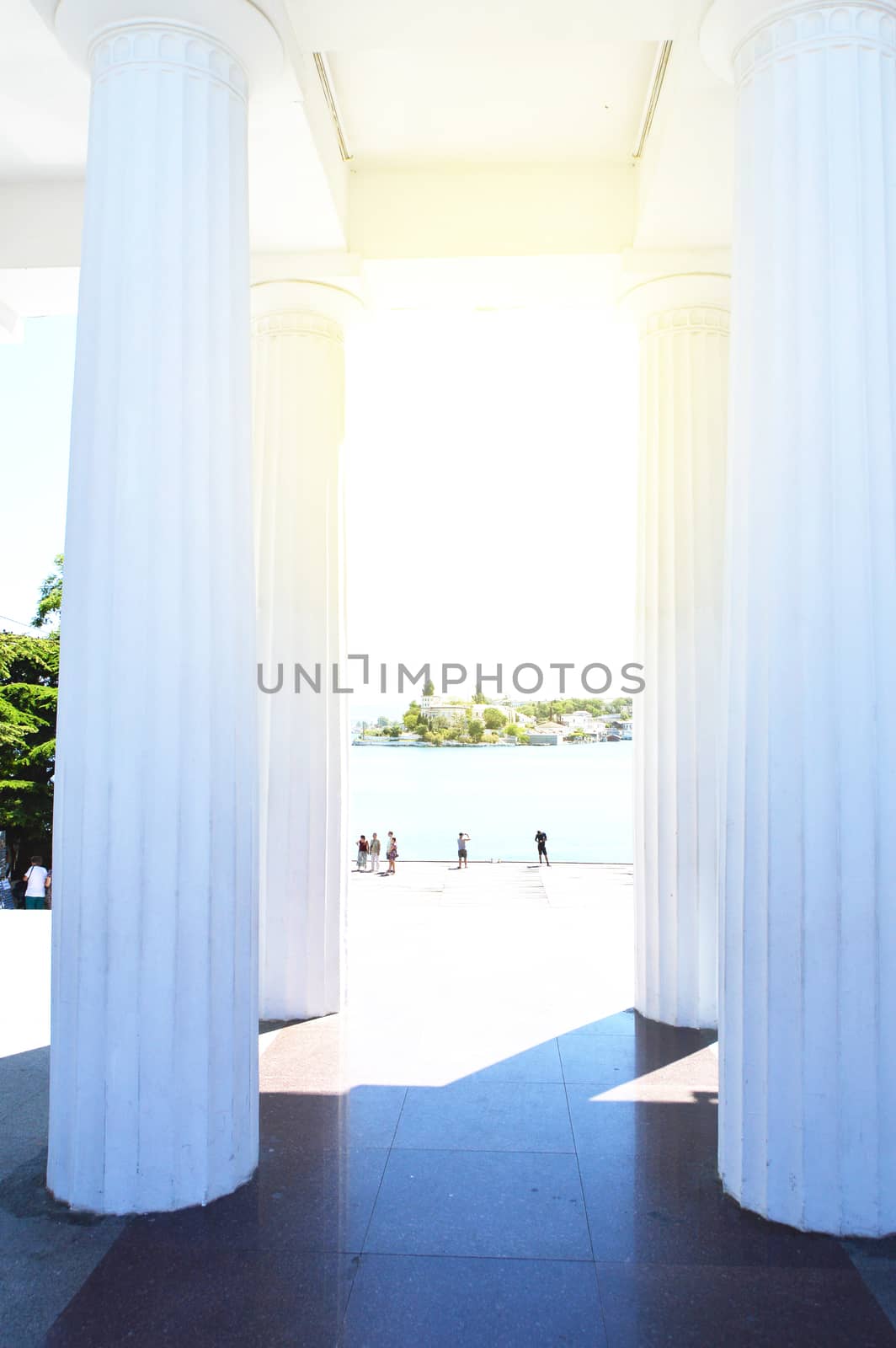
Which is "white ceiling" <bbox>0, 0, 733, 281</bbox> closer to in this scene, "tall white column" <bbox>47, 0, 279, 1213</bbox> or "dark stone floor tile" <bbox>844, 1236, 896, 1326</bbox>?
"tall white column" <bbox>47, 0, 279, 1213</bbox>

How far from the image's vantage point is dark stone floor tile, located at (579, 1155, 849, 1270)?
4.84 m

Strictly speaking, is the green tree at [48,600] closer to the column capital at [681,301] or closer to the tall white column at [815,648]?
the column capital at [681,301]

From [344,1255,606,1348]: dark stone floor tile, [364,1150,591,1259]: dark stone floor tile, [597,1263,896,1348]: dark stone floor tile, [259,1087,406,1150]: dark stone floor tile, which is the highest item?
[597,1263,896,1348]: dark stone floor tile

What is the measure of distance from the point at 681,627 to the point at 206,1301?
7.09m

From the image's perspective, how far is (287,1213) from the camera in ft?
17.3

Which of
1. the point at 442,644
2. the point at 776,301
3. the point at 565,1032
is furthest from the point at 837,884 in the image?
the point at 442,644

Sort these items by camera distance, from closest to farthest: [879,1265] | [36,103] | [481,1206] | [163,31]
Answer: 1. [879,1265]
2. [481,1206]
3. [163,31]
4. [36,103]

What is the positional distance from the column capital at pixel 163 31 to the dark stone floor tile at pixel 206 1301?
22.8ft

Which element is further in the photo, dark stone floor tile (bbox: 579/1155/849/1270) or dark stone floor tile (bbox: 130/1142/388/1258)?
dark stone floor tile (bbox: 130/1142/388/1258)

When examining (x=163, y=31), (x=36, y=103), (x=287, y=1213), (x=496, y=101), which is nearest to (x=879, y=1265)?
(x=287, y=1213)

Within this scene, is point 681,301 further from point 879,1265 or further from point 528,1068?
point 879,1265

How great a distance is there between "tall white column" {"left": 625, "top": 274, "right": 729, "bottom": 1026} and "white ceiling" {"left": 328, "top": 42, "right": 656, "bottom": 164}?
1586 mm

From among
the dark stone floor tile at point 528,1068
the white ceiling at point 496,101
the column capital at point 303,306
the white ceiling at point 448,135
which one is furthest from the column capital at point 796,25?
the dark stone floor tile at point 528,1068

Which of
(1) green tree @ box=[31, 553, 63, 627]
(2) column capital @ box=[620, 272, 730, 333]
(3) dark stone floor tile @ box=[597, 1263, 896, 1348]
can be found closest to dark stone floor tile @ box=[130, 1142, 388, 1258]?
(3) dark stone floor tile @ box=[597, 1263, 896, 1348]
